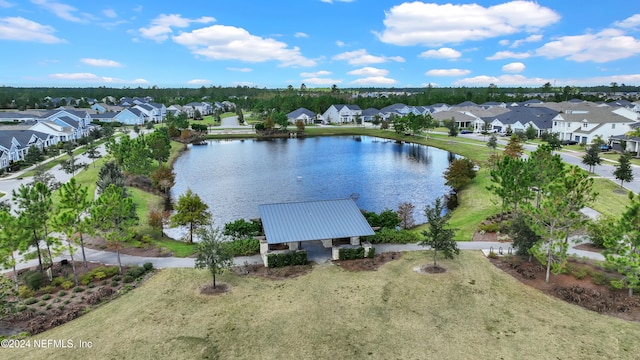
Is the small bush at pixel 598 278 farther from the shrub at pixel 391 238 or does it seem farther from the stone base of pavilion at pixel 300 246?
the stone base of pavilion at pixel 300 246

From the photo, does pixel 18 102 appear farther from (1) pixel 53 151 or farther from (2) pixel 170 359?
(2) pixel 170 359

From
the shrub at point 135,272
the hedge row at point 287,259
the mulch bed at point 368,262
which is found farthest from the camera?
the hedge row at point 287,259

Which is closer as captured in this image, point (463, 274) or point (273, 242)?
point (463, 274)

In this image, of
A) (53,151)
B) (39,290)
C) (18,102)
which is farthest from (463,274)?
(18,102)

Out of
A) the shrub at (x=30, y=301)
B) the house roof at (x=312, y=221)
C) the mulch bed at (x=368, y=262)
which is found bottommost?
the shrub at (x=30, y=301)

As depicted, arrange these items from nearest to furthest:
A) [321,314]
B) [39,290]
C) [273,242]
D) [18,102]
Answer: [321,314]
[39,290]
[273,242]
[18,102]

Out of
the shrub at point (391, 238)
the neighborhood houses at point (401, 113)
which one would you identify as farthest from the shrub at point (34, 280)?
the neighborhood houses at point (401, 113)
